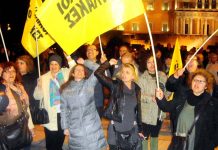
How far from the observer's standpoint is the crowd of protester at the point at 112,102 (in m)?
4.70

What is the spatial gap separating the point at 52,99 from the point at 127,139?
129 cm

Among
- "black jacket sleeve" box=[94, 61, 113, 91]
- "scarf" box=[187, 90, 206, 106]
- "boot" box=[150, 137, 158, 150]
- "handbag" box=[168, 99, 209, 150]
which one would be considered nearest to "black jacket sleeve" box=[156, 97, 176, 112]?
"scarf" box=[187, 90, 206, 106]

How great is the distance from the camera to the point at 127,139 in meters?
5.37

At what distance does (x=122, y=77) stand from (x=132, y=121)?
58cm

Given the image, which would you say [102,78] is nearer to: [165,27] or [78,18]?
[78,18]

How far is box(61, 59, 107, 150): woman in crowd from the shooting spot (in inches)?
206

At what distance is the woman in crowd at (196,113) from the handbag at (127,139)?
0.63 metres

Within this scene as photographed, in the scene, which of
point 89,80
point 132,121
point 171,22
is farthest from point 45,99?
point 171,22

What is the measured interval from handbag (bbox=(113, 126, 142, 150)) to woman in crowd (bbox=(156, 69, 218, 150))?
→ 0.63 m

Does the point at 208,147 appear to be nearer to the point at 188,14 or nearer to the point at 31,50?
the point at 31,50

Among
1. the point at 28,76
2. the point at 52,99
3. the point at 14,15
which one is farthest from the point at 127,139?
the point at 14,15

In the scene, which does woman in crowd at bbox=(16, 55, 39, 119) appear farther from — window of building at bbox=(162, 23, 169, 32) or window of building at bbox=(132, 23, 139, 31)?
window of building at bbox=(162, 23, 169, 32)

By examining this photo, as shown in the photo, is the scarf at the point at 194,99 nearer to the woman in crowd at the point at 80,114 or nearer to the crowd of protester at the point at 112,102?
the crowd of protester at the point at 112,102

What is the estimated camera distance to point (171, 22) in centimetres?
7831
